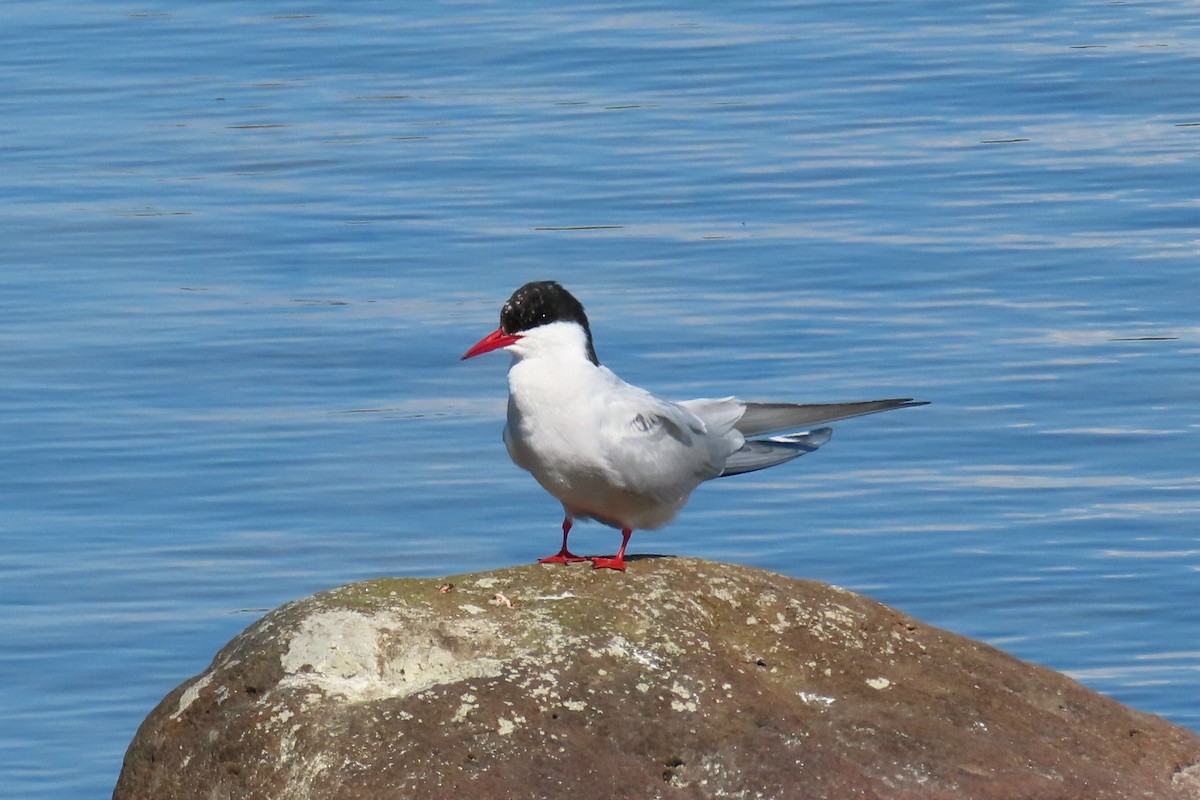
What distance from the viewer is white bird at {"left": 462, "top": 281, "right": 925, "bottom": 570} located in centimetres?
643

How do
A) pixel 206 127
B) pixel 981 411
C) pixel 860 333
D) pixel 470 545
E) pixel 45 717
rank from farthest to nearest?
pixel 206 127, pixel 860 333, pixel 981 411, pixel 470 545, pixel 45 717

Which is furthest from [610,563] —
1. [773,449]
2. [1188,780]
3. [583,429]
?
[1188,780]

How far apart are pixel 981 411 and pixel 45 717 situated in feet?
16.4

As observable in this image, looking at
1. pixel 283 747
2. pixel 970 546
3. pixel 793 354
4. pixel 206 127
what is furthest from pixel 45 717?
pixel 206 127

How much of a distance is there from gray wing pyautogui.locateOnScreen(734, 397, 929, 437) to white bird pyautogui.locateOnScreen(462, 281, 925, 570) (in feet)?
0.95

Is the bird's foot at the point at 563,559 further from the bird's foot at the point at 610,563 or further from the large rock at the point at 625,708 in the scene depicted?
the large rock at the point at 625,708

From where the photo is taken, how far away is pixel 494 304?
41.7 ft

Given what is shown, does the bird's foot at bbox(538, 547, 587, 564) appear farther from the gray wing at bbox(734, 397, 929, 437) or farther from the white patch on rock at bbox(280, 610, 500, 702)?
the gray wing at bbox(734, 397, 929, 437)

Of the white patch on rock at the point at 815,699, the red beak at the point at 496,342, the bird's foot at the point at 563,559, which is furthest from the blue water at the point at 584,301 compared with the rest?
the white patch on rock at the point at 815,699

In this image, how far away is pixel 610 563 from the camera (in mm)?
6336

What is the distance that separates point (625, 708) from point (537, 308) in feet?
4.76

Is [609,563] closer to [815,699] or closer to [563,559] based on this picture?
[563,559]

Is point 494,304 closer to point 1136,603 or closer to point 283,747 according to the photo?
point 1136,603

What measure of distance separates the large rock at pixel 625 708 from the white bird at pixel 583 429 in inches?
15.1
